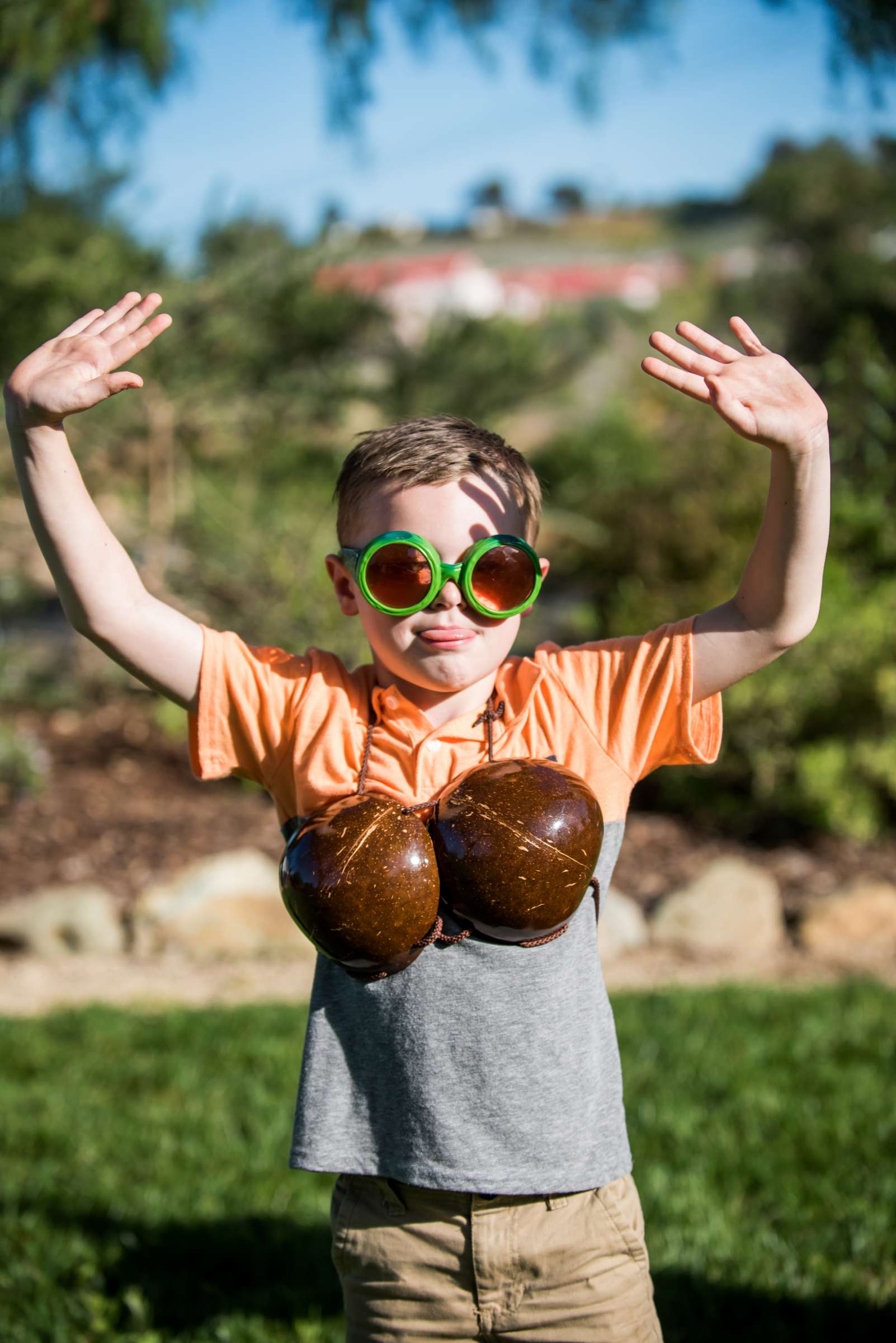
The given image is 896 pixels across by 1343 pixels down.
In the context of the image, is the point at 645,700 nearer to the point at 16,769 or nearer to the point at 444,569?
the point at 444,569

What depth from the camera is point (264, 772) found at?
1.95 m

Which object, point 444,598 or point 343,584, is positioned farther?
point 343,584

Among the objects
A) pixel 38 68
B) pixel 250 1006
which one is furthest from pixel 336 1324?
pixel 38 68

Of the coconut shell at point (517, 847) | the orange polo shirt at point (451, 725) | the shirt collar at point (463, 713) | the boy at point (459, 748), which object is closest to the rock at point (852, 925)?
the boy at point (459, 748)

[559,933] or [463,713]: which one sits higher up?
[463,713]

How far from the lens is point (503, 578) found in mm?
1735

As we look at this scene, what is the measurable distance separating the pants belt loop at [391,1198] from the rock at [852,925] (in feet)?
12.6

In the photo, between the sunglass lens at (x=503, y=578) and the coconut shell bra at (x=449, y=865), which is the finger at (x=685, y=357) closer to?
the sunglass lens at (x=503, y=578)

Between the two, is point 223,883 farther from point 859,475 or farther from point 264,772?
point 859,475

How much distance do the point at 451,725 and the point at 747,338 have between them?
2.34 feet

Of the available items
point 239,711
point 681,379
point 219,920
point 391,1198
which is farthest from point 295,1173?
point 681,379

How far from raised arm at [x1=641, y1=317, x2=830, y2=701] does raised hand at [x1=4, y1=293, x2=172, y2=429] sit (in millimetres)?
733

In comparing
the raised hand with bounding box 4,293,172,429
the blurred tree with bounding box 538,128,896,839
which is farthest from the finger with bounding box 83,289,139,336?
the blurred tree with bounding box 538,128,896,839

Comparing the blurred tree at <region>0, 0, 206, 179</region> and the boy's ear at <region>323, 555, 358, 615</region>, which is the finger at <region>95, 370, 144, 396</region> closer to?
the boy's ear at <region>323, 555, 358, 615</region>
